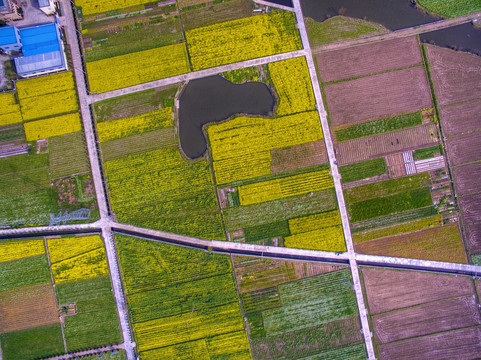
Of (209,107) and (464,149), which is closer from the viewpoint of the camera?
(464,149)

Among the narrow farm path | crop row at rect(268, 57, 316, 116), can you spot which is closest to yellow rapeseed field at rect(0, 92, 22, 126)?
crop row at rect(268, 57, 316, 116)

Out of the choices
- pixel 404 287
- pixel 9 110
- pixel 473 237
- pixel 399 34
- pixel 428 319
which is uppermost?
pixel 9 110

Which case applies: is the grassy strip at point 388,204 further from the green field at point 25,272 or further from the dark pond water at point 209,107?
the green field at point 25,272

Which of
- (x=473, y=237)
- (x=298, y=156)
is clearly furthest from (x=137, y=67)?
(x=473, y=237)

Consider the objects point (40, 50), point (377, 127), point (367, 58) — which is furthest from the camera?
point (367, 58)

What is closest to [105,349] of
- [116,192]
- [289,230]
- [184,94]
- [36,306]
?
[36,306]

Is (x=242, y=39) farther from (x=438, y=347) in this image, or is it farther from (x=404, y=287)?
(x=438, y=347)
